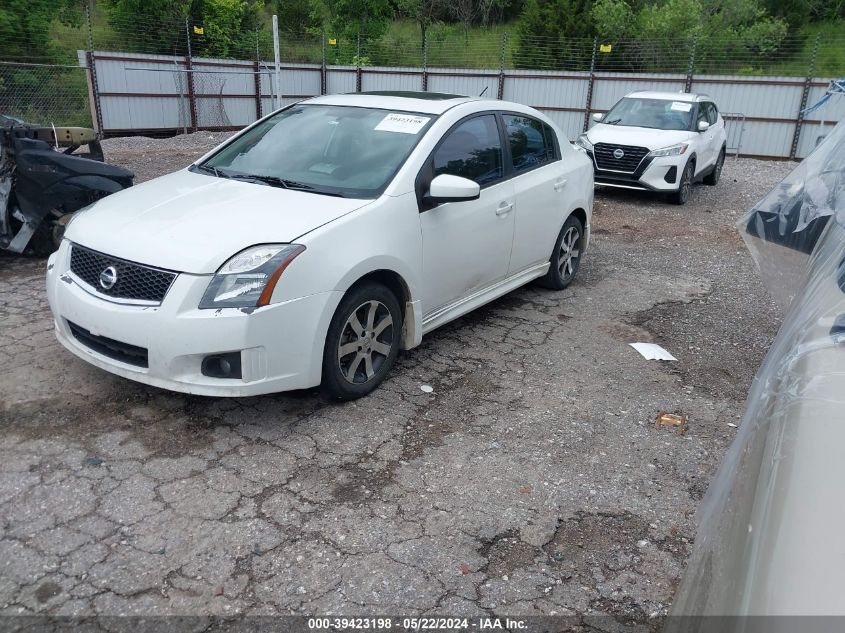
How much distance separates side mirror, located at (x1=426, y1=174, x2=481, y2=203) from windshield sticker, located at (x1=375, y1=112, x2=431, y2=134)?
1.69 ft

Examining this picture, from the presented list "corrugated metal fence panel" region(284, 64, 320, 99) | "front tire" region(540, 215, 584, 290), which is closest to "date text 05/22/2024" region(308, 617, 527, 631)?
"front tire" region(540, 215, 584, 290)

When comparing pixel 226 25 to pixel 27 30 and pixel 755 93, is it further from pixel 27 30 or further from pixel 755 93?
pixel 755 93

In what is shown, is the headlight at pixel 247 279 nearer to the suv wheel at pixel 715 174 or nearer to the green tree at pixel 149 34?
the suv wheel at pixel 715 174

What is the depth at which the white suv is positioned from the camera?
10883 millimetres

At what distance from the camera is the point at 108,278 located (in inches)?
141

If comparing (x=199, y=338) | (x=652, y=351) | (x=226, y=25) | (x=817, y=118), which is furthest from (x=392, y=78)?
(x=199, y=338)

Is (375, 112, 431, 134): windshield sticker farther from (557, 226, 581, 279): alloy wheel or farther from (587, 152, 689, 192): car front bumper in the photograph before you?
(587, 152, 689, 192): car front bumper

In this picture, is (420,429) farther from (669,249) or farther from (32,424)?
(669,249)

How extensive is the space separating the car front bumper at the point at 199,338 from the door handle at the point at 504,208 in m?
1.73

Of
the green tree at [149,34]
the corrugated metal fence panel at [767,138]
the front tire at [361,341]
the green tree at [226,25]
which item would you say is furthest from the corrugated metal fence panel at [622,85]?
the front tire at [361,341]

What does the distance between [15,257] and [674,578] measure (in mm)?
6227

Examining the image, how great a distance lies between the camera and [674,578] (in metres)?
2.88

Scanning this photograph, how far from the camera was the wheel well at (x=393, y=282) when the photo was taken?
403cm

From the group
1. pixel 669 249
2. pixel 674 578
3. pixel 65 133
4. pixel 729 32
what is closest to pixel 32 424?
pixel 674 578
